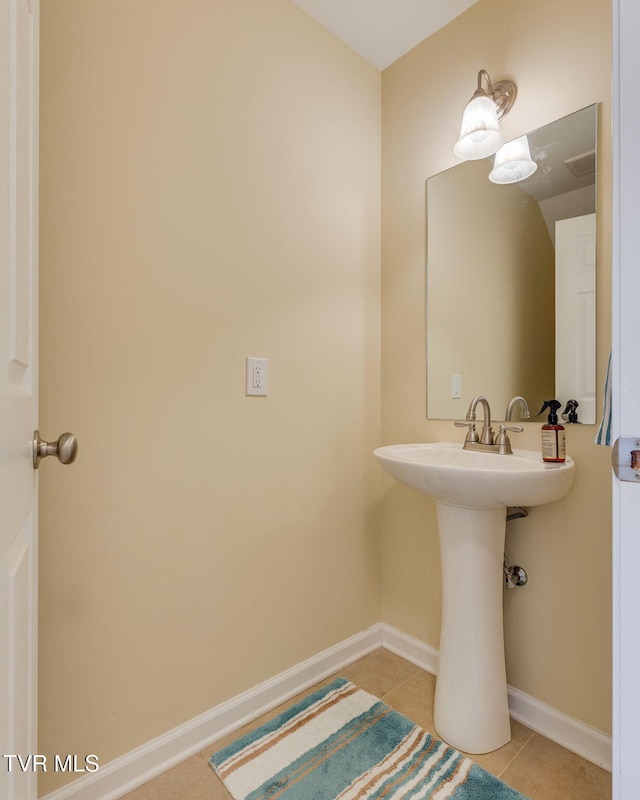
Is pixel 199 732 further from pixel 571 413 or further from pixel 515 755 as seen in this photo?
pixel 571 413

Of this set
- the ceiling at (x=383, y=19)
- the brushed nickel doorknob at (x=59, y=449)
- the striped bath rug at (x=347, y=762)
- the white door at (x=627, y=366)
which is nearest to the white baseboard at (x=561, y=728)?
the striped bath rug at (x=347, y=762)

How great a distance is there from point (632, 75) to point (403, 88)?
57.7 inches

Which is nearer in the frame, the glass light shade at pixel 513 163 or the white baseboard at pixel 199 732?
the white baseboard at pixel 199 732

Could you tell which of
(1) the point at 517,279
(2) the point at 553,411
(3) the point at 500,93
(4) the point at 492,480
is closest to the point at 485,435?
(2) the point at 553,411

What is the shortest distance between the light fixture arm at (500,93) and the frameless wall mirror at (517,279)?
15 cm

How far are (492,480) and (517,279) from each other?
2.50 ft

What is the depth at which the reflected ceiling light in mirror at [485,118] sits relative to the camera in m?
1.40

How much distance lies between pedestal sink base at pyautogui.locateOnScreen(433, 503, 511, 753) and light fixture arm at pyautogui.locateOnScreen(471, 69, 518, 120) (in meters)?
1.33

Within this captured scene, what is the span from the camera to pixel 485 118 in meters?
1.40

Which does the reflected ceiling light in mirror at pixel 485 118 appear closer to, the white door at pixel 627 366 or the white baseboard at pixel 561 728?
the white door at pixel 627 366

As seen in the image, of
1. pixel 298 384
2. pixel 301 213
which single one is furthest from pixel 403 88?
pixel 298 384

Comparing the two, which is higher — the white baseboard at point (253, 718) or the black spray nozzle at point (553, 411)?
the black spray nozzle at point (553, 411)

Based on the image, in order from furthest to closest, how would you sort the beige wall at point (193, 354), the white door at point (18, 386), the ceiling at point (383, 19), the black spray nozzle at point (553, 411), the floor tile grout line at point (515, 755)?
the ceiling at point (383, 19)
the black spray nozzle at point (553, 411)
the floor tile grout line at point (515, 755)
the beige wall at point (193, 354)
the white door at point (18, 386)

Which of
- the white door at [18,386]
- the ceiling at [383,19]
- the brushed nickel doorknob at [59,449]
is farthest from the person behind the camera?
the ceiling at [383,19]
